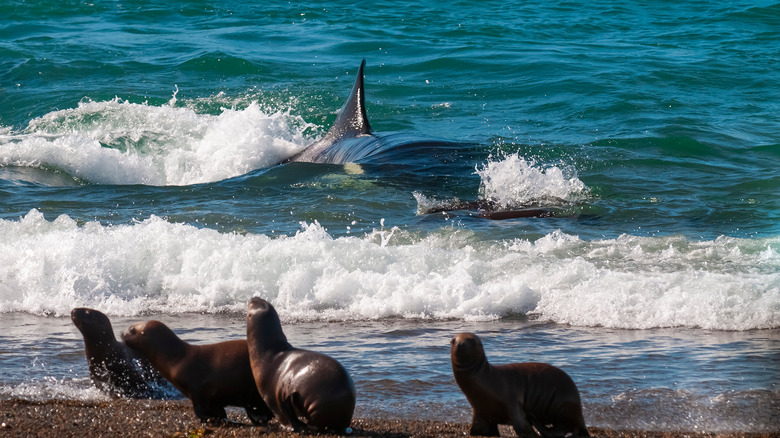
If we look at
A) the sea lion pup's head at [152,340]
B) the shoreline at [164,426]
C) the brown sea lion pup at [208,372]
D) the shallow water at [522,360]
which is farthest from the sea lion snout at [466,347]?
the sea lion pup's head at [152,340]

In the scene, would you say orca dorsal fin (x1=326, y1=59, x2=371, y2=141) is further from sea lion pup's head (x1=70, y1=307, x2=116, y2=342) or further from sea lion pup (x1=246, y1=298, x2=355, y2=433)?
sea lion pup (x1=246, y1=298, x2=355, y2=433)

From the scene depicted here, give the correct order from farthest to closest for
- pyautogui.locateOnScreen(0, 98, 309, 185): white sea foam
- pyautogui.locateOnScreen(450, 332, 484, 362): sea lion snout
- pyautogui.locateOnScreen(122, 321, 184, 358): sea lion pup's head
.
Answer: pyautogui.locateOnScreen(0, 98, 309, 185): white sea foam < pyautogui.locateOnScreen(122, 321, 184, 358): sea lion pup's head < pyautogui.locateOnScreen(450, 332, 484, 362): sea lion snout

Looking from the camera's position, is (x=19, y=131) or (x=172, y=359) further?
(x=19, y=131)

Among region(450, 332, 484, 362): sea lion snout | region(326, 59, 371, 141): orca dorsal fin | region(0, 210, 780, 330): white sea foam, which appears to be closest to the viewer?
region(450, 332, 484, 362): sea lion snout

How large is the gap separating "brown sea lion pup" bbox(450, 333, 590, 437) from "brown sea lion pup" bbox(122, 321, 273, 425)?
861 mm

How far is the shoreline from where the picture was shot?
11.2 ft

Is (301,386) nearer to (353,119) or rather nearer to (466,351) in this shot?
(466,351)

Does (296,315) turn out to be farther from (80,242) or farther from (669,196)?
(669,196)

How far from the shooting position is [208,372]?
11.6 feet

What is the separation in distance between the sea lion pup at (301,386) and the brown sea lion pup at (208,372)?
0.48ft

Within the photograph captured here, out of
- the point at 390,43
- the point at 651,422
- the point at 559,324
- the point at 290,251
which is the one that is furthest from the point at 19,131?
the point at 651,422

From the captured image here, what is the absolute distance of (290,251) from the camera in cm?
659

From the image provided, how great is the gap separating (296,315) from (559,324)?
5.41 feet

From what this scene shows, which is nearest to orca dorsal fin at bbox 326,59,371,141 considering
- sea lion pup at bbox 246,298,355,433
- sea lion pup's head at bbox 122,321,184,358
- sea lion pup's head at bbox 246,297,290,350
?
sea lion pup's head at bbox 122,321,184,358
